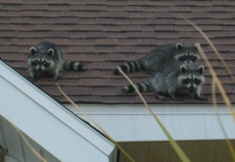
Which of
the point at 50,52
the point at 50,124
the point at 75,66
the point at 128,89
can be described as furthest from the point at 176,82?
the point at 50,124

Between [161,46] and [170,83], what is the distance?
0.47 metres

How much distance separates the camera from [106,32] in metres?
5.42

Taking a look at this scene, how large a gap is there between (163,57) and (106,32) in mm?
690

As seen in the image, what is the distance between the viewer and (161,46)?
535 centimetres

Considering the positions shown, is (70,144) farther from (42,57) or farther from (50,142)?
(42,57)

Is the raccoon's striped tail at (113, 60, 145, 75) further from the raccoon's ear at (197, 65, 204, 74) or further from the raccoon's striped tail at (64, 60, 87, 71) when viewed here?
the raccoon's ear at (197, 65, 204, 74)

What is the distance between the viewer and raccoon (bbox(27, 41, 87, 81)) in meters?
4.98

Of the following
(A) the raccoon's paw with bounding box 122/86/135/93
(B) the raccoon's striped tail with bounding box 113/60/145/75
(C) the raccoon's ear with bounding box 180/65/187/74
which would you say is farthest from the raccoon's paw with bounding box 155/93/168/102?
(C) the raccoon's ear with bounding box 180/65/187/74

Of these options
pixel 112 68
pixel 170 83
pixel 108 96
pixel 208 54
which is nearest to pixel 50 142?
pixel 108 96

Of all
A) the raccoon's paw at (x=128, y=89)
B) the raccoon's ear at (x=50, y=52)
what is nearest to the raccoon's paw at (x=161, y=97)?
the raccoon's paw at (x=128, y=89)

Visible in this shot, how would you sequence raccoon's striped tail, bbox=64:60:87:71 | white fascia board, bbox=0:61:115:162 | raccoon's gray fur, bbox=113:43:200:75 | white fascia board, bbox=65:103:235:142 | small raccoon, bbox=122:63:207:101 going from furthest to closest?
raccoon's gray fur, bbox=113:43:200:75
raccoon's striped tail, bbox=64:60:87:71
small raccoon, bbox=122:63:207:101
white fascia board, bbox=65:103:235:142
white fascia board, bbox=0:61:115:162

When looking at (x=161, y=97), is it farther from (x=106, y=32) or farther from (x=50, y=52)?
(x=50, y=52)

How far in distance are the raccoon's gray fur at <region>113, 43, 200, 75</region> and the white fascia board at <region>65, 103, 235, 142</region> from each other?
26.4 inches

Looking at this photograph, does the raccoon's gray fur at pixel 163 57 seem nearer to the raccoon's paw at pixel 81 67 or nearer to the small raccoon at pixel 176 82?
the small raccoon at pixel 176 82
